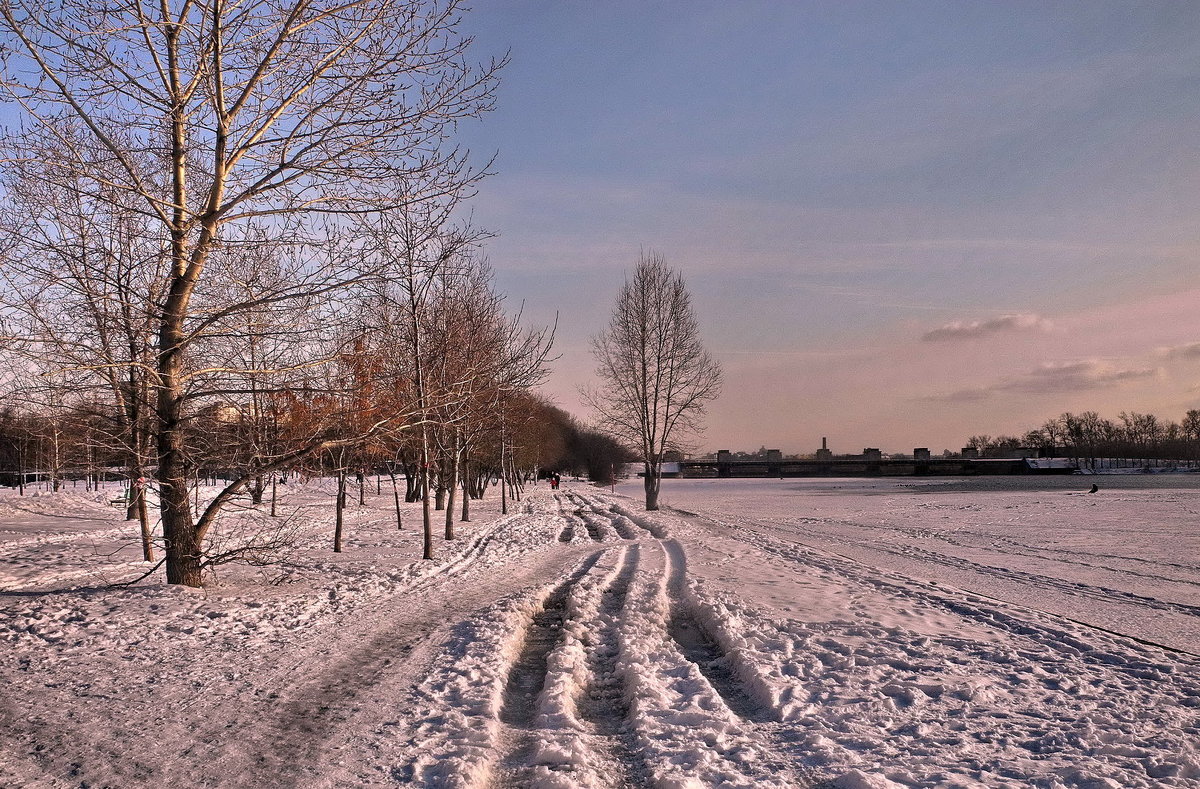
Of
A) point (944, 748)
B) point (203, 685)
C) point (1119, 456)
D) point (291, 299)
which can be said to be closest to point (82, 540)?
point (291, 299)

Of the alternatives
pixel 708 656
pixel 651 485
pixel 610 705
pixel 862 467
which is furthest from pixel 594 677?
pixel 862 467

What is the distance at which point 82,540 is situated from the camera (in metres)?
18.5

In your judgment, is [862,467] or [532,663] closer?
[532,663]

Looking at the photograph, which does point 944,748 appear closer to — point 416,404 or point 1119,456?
point 416,404

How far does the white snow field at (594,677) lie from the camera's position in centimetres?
459

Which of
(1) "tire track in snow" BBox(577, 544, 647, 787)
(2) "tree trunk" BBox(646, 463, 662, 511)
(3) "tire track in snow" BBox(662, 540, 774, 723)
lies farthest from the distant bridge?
(1) "tire track in snow" BBox(577, 544, 647, 787)

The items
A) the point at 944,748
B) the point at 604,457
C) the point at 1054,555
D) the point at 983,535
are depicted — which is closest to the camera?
the point at 944,748

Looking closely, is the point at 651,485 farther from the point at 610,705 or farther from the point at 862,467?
the point at 862,467

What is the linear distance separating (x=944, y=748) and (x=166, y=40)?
10.8m

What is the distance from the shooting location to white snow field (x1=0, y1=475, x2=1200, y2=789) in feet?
15.1

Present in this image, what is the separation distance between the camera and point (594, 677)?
662 centimetres

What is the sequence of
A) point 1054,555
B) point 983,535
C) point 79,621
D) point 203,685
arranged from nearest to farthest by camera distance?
point 203,685 < point 79,621 < point 1054,555 < point 983,535

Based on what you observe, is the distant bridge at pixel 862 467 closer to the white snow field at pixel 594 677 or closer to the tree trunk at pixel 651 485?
the tree trunk at pixel 651 485

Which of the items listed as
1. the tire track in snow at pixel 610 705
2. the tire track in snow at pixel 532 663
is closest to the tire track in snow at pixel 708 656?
the tire track in snow at pixel 610 705
